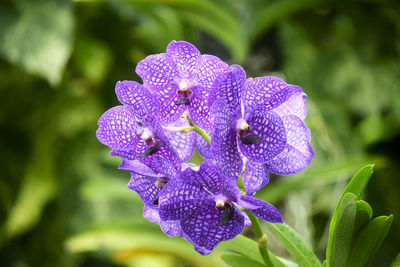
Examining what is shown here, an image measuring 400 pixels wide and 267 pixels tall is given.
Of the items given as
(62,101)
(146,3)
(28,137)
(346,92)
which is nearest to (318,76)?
(346,92)

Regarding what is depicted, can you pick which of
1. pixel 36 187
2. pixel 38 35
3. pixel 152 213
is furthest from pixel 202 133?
pixel 36 187

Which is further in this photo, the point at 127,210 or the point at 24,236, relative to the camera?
the point at 24,236

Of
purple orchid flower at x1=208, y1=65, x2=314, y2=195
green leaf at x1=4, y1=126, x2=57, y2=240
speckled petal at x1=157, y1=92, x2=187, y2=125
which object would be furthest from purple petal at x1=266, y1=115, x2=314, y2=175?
green leaf at x1=4, y1=126, x2=57, y2=240

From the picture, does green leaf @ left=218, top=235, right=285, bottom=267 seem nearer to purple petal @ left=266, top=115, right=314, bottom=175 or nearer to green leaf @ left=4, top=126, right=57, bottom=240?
purple petal @ left=266, top=115, right=314, bottom=175

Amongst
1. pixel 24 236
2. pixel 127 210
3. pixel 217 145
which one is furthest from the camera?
pixel 24 236

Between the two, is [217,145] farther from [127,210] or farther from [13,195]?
[13,195]

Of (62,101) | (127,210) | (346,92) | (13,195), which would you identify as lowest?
(13,195)

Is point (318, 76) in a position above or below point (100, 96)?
above

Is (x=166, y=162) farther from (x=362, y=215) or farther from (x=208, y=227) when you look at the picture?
(x=362, y=215)

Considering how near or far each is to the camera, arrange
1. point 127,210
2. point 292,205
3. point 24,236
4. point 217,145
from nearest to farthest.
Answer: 1. point 217,145
2. point 292,205
3. point 127,210
4. point 24,236
